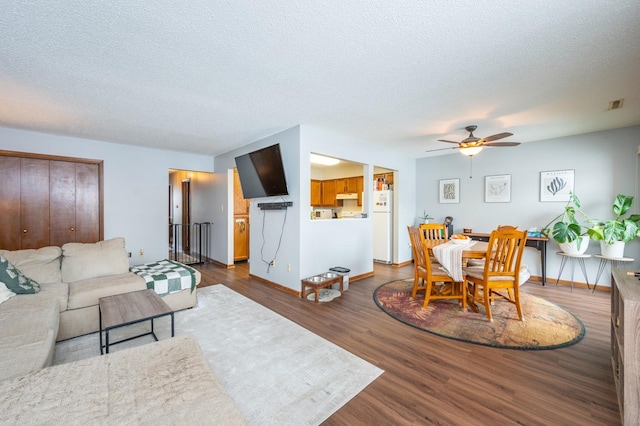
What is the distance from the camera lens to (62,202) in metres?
4.36

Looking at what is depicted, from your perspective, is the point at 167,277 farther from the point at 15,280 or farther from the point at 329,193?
the point at 329,193

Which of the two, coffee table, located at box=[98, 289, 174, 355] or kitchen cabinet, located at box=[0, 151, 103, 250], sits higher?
kitchen cabinet, located at box=[0, 151, 103, 250]

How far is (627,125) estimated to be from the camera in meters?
A: 3.84

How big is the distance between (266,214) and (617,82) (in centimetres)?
434

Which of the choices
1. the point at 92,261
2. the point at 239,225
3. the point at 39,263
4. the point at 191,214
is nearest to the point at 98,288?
the point at 92,261

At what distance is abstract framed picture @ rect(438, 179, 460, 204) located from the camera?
5566 mm

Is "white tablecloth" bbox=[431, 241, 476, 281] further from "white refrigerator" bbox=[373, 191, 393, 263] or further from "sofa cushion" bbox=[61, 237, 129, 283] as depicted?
"sofa cushion" bbox=[61, 237, 129, 283]

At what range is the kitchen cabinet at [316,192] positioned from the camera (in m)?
7.62

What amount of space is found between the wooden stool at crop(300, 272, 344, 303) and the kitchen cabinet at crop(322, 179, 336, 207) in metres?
→ 3.55

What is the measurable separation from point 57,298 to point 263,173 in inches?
107

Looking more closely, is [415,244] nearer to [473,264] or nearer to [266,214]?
[473,264]

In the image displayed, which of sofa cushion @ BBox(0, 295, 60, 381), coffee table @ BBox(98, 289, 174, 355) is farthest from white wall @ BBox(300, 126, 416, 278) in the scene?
sofa cushion @ BBox(0, 295, 60, 381)

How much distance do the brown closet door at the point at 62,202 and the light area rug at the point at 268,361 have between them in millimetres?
2747

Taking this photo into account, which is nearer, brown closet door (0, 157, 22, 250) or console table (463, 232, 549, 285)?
brown closet door (0, 157, 22, 250)
